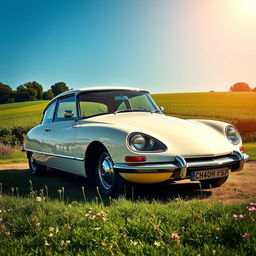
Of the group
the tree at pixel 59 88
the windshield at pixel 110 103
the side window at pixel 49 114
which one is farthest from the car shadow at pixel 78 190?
the tree at pixel 59 88

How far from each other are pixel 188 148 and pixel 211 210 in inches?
51.2

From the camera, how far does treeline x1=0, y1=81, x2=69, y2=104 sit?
259ft

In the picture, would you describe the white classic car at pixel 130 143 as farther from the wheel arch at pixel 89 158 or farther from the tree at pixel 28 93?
the tree at pixel 28 93

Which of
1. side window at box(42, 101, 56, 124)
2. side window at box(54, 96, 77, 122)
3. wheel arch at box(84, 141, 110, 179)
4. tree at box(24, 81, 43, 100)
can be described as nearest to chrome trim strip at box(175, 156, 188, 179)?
wheel arch at box(84, 141, 110, 179)

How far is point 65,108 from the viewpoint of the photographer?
7312 mm

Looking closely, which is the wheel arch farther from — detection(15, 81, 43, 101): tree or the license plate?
detection(15, 81, 43, 101): tree

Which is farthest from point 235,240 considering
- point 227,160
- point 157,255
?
point 227,160

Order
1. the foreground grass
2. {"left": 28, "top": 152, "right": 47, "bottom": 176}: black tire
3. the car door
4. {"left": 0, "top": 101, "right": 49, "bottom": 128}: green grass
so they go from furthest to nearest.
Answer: {"left": 0, "top": 101, "right": 49, "bottom": 128}: green grass
{"left": 28, "top": 152, "right": 47, "bottom": 176}: black tire
the car door
the foreground grass

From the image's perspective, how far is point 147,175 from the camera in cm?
483

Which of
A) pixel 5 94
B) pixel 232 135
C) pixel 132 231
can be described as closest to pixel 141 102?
pixel 232 135

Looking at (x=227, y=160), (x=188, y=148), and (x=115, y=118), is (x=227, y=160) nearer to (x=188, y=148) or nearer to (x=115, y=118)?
(x=188, y=148)

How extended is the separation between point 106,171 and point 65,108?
2.42 meters

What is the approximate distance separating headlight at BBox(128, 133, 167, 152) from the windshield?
1677mm

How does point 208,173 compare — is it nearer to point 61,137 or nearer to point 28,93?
point 61,137
